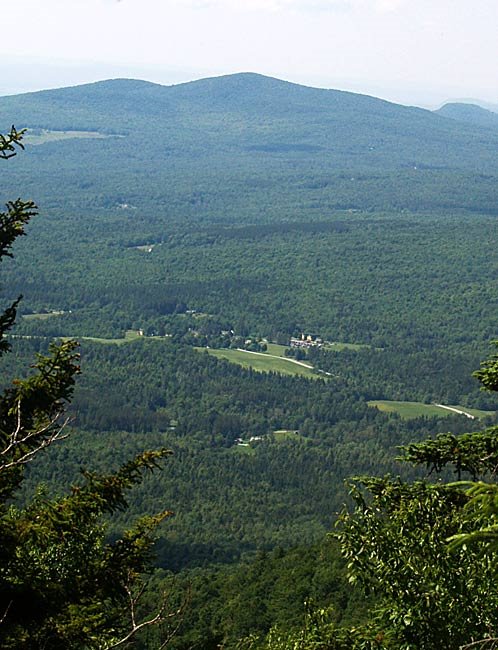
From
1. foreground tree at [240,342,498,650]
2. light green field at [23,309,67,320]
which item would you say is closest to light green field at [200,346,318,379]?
light green field at [23,309,67,320]

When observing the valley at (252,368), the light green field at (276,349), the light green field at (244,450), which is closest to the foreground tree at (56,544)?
the valley at (252,368)

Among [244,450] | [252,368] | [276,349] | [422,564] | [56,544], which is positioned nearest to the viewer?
[422,564]

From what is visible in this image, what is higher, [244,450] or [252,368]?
[244,450]

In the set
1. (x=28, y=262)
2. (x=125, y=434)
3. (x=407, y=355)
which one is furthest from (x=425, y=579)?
(x=28, y=262)

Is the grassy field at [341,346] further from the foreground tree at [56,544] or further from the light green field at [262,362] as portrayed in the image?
the foreground tree at [56,544]

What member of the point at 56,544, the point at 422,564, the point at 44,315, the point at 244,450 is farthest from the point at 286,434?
the point at 422,564

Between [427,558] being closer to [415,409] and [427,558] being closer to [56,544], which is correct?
[56,544]

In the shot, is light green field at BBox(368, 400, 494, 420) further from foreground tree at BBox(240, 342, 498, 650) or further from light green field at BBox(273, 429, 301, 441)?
foreground tree at BBox(240, 342, 498, 650)
